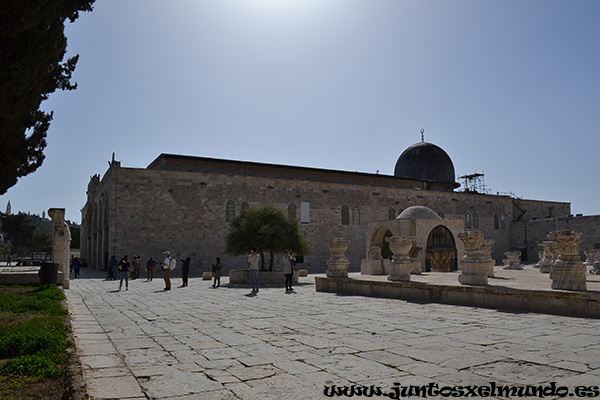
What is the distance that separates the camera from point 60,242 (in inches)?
601

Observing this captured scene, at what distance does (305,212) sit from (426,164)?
16765mm

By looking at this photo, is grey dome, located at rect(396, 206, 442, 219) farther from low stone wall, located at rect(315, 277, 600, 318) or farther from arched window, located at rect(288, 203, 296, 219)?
arched window, located at rect(288, 203, 296, 219)

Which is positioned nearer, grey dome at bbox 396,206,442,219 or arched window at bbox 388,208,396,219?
grey dome at bbox 396,206,442,219

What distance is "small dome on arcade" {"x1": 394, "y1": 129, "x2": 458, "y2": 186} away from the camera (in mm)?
43094

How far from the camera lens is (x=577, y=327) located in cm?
640

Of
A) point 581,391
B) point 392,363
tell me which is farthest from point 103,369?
point 581,391

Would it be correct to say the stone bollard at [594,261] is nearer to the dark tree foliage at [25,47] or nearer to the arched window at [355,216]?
the arched window at [355,216]

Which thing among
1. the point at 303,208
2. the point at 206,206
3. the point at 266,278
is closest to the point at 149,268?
the point at 266,278

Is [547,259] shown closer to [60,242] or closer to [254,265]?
[254,265]

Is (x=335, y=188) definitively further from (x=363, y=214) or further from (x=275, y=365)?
(x=275, y=365)

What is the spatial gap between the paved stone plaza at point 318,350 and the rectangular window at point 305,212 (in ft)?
74.5

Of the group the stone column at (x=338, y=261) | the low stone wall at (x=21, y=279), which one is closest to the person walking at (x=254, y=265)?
the stone column at (x=338, y=261)

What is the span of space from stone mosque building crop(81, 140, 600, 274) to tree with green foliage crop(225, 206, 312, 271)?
4.46m

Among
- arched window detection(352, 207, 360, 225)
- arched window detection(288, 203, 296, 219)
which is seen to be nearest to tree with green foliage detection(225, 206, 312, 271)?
arched window detection(288, 203, 296, 219)
